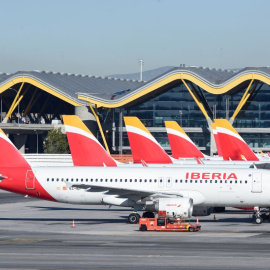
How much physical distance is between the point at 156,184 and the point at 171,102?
8706 cm

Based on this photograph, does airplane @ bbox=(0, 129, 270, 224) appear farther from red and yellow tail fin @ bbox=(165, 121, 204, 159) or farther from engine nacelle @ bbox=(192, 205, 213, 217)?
red and yellow tail fin @ bbox=(165, 121, 204, 159)

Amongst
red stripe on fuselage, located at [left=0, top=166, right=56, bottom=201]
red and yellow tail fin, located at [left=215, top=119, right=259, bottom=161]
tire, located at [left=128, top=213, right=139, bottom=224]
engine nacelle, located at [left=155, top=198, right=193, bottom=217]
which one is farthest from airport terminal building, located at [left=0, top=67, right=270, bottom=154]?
engine nacelle, located at [left=155, top=198, right=193, bottom=217]

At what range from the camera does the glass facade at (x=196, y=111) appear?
129m

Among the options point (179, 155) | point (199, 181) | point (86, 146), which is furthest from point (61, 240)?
point (179, 155)

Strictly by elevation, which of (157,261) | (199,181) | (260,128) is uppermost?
(260,128)

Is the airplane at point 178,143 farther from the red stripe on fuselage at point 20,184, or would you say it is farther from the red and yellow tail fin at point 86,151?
the red stripe on fuselage at point 20,184

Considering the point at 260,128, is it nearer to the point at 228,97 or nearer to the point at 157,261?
the point at 228,97

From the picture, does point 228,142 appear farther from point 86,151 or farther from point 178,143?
point 86,151

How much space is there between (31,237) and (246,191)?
14.6 meters

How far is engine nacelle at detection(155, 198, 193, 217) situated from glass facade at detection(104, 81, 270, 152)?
267ft

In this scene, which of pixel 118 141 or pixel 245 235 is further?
pixel 118 141

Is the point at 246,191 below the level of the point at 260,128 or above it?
below

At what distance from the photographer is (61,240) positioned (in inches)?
1515

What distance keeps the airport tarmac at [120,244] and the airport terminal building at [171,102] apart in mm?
71219
